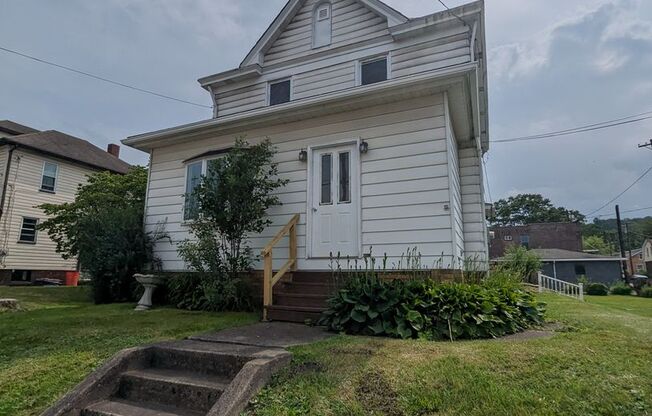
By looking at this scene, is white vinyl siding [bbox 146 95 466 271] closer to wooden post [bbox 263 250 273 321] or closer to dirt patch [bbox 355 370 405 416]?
wooden post [bbox 263 250 273 321]

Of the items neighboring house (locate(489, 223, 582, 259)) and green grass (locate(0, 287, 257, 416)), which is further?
neighboring house (locate(489, 223, 582, 259))

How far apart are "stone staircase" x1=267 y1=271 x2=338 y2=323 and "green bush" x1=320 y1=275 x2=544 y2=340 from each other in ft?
1.45

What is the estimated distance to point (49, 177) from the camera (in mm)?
18172

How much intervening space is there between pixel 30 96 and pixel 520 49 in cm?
1484

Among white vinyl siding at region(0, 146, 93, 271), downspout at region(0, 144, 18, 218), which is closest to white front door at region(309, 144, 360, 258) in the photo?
white vinyl siding at region(0, 146, 93, 271)

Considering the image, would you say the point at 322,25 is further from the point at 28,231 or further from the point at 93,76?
the point at 28,231

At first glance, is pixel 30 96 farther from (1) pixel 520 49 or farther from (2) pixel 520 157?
(2) pixel 520 157

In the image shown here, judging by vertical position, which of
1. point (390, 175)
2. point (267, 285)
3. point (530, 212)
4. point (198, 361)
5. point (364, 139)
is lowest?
point (198, 361)

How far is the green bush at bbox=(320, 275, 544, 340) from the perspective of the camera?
13.5 feet

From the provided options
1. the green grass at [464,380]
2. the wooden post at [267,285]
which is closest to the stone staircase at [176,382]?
the green grass at [464,380]

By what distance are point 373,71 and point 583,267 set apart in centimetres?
2947

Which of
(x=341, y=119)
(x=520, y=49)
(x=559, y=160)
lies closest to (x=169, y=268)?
(x=341, y=119)

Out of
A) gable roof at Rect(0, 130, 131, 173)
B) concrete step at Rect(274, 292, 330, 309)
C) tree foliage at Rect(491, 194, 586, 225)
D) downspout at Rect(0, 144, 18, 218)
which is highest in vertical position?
tree foliage at Rect(491, 194, 586, 225)

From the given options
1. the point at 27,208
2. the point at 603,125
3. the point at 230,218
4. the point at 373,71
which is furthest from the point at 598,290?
the point at 27,208
